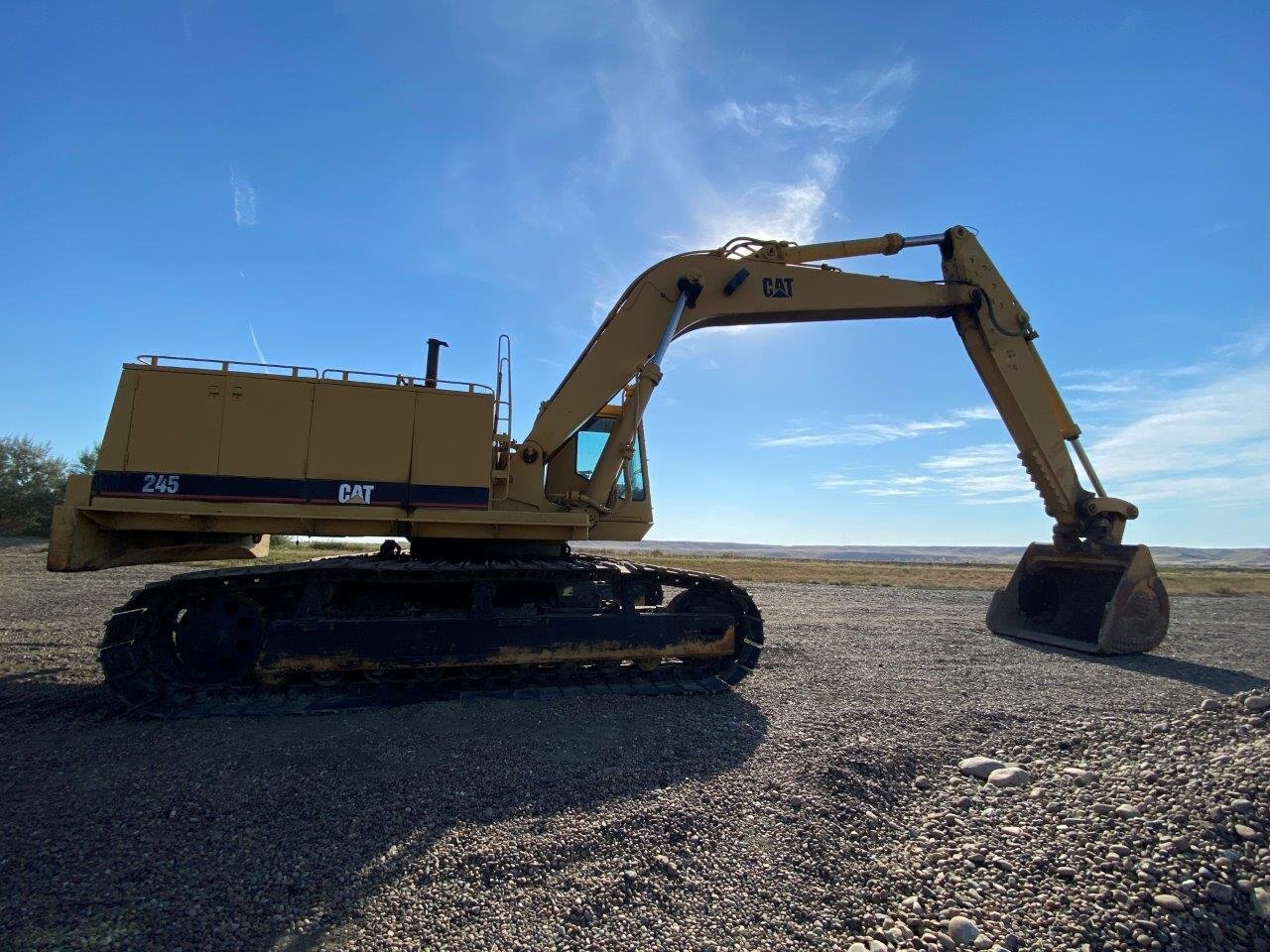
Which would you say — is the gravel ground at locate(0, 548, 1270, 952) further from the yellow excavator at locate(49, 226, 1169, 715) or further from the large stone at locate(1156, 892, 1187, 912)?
the yellow excavator at locate(49, 226, 1169, 715)

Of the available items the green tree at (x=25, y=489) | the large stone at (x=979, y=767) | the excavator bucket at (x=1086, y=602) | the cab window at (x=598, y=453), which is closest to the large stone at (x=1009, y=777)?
the large stone at (x=979, y=767)

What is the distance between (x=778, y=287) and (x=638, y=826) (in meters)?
7.23

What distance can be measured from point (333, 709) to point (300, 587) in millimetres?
1358

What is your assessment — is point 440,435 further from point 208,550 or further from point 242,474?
point 208,550

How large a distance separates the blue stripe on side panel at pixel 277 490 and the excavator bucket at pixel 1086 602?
32.3 feet

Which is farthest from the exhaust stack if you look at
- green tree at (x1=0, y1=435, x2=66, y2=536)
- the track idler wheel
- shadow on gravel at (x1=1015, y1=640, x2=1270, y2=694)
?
green tree at (x1=0, y1=435, x2=66, y2=536)

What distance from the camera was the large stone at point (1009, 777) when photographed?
4305 mm

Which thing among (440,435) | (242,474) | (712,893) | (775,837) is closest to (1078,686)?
(775,837)

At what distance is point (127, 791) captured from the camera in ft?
13.5

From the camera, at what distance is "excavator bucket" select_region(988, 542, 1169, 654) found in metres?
9.54

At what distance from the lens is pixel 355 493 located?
649cm

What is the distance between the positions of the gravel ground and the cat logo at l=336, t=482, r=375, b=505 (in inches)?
84.8

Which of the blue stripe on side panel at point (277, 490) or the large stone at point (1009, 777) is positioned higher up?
the blue stripe on side panel at point (277, 490)

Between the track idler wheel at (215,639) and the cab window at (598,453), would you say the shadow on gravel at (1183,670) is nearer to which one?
the cab window at (598,453)
